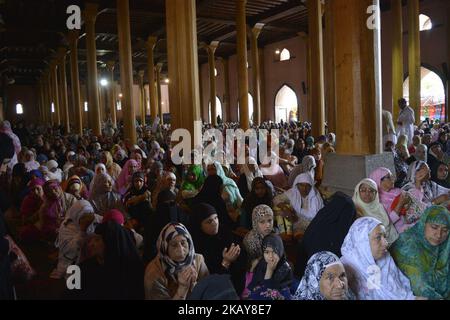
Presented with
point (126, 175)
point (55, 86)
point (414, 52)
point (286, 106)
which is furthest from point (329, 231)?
point (55, 86)

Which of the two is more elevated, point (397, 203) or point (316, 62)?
point (316, 62)

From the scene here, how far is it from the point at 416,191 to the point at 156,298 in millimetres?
2912

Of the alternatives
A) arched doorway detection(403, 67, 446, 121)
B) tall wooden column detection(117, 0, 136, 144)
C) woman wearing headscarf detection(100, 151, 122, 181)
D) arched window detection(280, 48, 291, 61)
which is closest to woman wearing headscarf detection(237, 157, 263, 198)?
woman wearing headscarf detection(100, 151, 122, 181)

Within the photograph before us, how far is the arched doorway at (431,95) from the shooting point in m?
16.0

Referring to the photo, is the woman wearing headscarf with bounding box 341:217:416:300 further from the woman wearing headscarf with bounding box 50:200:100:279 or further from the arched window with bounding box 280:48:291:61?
the arched window with bounding box 280:48:291:61

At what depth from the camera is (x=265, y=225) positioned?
3143 mm

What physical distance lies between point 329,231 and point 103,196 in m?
2.74

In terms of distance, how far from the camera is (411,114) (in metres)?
8.37

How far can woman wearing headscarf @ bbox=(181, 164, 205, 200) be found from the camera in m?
5.16

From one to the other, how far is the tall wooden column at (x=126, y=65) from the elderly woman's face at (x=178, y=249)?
7822 millimetres

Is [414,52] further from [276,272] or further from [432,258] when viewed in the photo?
[276,272]

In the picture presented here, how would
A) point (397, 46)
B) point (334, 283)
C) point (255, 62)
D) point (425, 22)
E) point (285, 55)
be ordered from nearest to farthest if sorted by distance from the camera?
1. point (334, 283)
2. point (397, 46)
3. point (425, 22)
4. point (255, 62)
5. point (285, 55)
